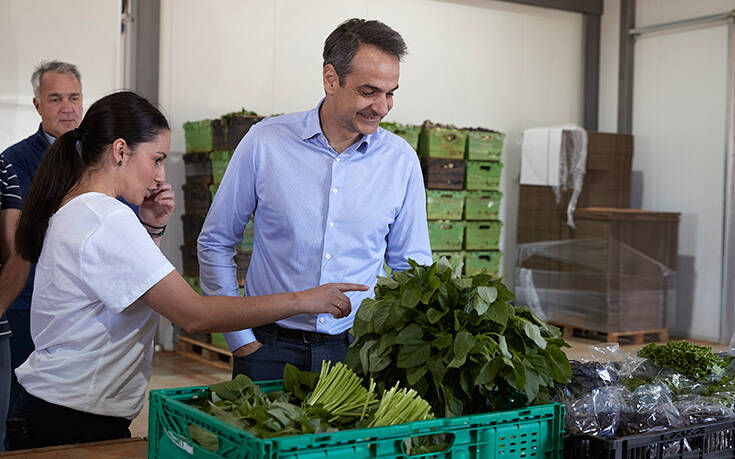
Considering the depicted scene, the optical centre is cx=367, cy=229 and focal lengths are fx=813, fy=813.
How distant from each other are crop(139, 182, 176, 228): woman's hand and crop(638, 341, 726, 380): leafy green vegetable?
1376mm

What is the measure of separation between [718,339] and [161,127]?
778cm

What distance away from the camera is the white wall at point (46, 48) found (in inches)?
208

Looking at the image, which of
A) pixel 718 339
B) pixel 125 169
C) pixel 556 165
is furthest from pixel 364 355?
pixel 718 339

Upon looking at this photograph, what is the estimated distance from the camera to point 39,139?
141 inches

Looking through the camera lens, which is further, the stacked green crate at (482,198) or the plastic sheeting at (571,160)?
the plastic sheeting at (571,160)

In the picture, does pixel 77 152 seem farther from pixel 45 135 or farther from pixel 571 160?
pixel 571 160

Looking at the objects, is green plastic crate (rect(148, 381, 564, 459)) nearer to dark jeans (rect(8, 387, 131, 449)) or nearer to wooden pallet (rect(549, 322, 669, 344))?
dark jeans (rect(8, 387, 131, 449))

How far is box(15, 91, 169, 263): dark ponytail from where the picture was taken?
183cm

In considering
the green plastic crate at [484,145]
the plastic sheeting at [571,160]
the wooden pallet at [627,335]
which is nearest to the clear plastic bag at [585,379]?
the green plastic crate at [484,145]

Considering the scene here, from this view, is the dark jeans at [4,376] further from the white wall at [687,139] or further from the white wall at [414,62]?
the white wall at [687,139]

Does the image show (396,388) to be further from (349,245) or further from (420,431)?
(349,245)

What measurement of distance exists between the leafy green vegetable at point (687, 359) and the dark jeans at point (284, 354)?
0.88 m

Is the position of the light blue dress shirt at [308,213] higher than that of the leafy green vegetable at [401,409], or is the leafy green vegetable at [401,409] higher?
the light blue dress shirt at [308,213]

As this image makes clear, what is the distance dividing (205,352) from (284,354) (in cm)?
464
